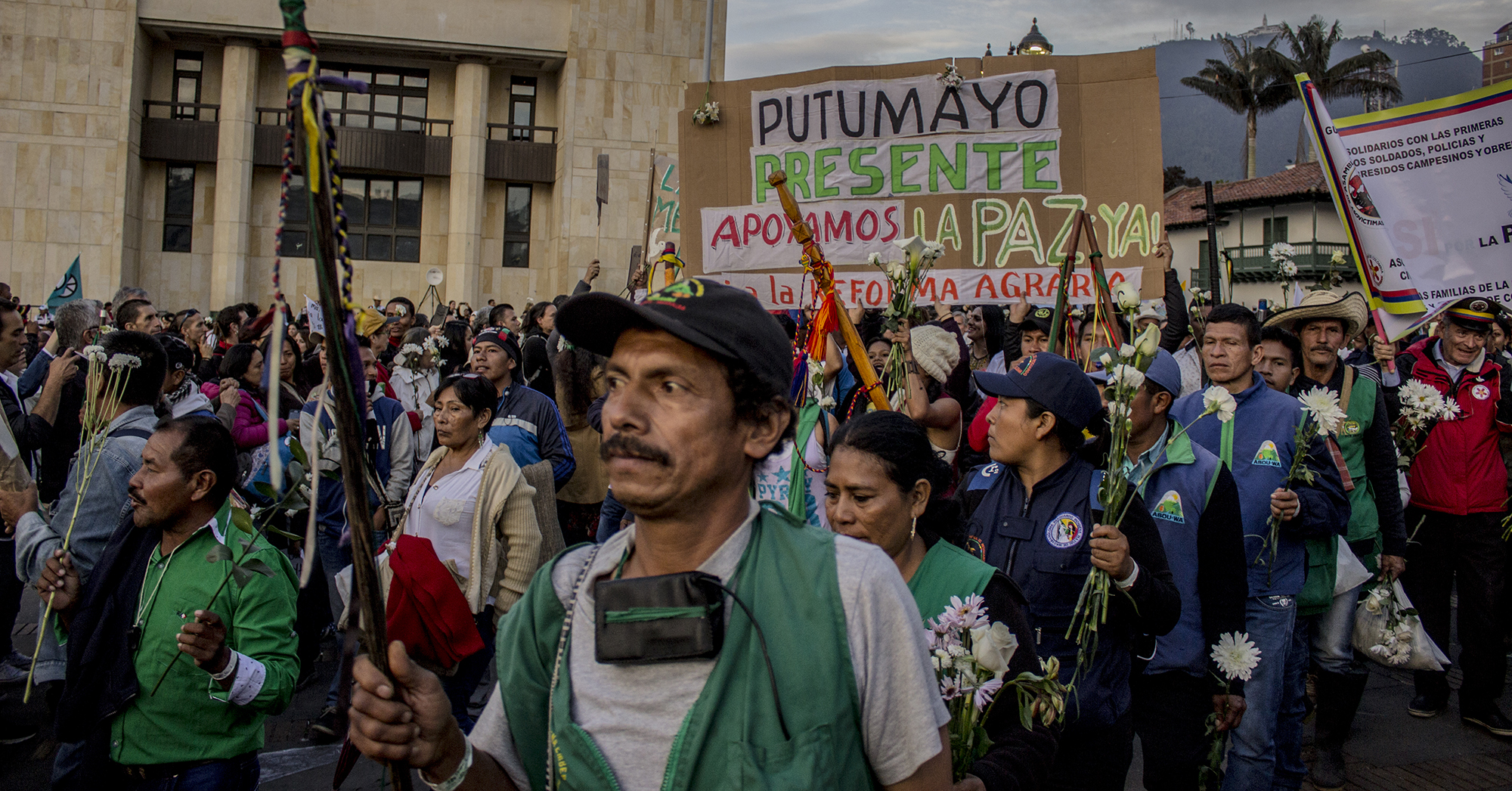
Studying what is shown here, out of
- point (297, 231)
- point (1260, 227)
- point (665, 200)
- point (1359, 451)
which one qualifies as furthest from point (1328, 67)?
point (1359, 451)

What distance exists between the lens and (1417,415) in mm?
6176

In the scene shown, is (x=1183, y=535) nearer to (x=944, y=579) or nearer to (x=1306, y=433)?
(x=1306, y=433)

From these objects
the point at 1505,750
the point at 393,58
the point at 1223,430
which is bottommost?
the point at 1505,750

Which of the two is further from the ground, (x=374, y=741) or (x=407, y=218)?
(x=407, y=218)

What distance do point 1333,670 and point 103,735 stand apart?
17.8 ft

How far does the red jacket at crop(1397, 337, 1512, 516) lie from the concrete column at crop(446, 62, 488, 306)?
28425mm

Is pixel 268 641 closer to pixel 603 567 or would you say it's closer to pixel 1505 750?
pixel 603 567

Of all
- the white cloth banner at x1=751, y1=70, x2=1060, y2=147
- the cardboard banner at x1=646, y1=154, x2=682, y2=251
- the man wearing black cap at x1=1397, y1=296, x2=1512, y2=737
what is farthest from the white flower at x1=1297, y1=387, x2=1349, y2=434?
the cardboard banner at x1=646, y1=154, x2=682, y2=251

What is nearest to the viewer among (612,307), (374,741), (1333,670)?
(374,741)

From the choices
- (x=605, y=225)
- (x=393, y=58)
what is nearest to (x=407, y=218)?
(x=393, y=58)

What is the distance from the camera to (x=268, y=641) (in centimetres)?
344

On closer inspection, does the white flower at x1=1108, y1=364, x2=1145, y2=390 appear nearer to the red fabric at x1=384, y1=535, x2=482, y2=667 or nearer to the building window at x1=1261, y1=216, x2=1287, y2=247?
the red fabric at x1=384, y1=535, x2=482, y2=667

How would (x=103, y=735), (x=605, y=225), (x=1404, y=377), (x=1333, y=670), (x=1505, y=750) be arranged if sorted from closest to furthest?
(x=103, y=735), (x=1333, y=670), (x=1505, y=750), (x=1404, y=377), (x=605, y=225)

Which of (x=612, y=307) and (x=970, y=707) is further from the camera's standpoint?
(x=970, y=707)
